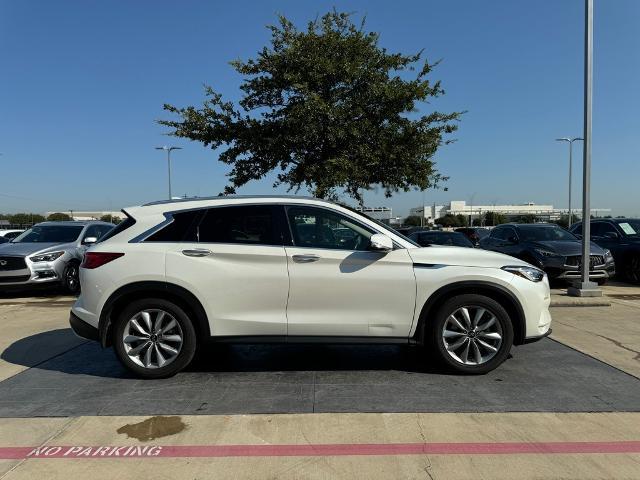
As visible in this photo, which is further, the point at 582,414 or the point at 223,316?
the point at 223,316

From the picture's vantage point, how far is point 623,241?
42.0 ft

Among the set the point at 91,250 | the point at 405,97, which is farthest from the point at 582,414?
the point at 405,97

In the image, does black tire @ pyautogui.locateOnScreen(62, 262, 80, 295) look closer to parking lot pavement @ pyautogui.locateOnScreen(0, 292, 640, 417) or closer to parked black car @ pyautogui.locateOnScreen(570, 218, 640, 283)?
parking lot pavement @ pyautogui.locateOnScreen(0, 292, 640, 417)

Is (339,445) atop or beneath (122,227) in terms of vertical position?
beneath

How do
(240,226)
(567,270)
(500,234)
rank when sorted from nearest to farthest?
(240,226) → (567,270) → (500,234)

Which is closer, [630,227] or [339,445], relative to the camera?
[339,445]

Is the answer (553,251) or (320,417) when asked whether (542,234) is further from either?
(320,417)

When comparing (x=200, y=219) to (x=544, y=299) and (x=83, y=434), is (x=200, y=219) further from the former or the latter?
(x=544, y=299)

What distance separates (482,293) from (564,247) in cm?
755

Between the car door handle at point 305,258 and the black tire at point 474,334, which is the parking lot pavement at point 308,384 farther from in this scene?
the car door handle at point 305,258

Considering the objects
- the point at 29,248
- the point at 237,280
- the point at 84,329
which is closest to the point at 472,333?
the point at 237,280

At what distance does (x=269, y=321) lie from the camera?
4824mm

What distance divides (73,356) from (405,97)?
1084 cm

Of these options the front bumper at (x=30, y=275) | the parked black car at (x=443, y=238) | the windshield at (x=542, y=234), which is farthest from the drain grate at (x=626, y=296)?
the front bumper at (x=30, y=275)
